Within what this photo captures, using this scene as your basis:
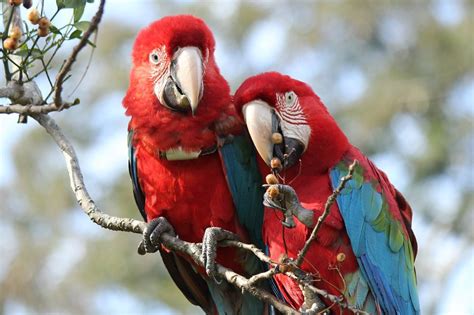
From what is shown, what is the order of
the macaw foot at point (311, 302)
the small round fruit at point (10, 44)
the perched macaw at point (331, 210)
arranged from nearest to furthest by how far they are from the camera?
the small round fruit at point (10, 44) < the macaw foot at point (311, 302) < the perched macaw at point (331, 210)

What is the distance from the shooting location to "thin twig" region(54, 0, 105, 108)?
2549 millimetres

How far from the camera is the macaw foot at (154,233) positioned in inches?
152

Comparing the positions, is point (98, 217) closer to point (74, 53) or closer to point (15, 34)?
point (15, 34)

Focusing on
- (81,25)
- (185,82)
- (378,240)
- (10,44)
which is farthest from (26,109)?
(378,240)

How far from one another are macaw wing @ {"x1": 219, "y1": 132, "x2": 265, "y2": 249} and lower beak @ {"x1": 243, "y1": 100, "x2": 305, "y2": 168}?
0.20 metres

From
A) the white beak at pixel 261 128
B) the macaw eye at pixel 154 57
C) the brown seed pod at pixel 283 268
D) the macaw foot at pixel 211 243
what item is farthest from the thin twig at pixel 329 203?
the macaw eye at pixel 154 57

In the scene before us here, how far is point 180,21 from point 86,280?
34.3 ft

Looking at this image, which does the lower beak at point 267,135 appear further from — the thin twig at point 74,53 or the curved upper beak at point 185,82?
the thin twig at point 74,53

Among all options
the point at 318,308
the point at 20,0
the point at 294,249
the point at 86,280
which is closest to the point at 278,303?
the point at 318,308

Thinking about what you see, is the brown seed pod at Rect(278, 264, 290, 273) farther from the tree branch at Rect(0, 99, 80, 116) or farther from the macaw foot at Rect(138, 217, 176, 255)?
the macaw foot at Rect(138, 217, 176, 255)

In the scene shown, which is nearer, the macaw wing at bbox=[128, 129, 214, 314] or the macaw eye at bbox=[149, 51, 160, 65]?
the macaw eye at bbox=[149, 51, 160, 65]

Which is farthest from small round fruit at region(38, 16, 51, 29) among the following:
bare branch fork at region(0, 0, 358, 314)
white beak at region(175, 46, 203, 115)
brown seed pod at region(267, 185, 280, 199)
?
brown seed pod at region(267, 185, 280, 199)

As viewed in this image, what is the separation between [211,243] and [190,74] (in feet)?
2.56

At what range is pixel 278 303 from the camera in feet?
9.80
